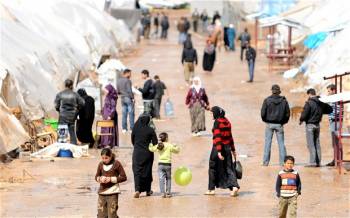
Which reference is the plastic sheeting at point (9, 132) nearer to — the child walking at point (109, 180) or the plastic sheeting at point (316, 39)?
the child walking at point (109, 180)

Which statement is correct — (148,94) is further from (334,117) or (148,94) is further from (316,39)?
(316,39)

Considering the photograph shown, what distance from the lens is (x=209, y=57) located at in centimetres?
4531

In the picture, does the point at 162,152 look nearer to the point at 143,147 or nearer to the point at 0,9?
the point at 143,147

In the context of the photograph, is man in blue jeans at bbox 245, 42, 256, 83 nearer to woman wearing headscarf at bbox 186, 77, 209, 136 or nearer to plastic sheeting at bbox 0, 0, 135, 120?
plastic sheeting at bbox 0, 0, 135, 120

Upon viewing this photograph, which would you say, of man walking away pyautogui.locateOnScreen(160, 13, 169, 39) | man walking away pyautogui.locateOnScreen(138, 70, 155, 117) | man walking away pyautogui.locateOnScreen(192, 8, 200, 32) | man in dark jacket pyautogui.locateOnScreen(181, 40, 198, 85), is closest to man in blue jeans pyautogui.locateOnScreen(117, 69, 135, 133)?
man walking away pyautogui.locateOnScreen(138, 70, 155, 117)

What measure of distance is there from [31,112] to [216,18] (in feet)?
137

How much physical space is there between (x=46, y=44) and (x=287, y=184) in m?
19.6

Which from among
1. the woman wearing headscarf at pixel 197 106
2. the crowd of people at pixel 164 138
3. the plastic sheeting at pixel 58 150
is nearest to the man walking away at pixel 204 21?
the crowd of people at pixel 164 138

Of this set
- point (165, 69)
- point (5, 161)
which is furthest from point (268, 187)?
point (165, 69)

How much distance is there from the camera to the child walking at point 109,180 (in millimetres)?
15523

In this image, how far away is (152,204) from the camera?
18.2 m

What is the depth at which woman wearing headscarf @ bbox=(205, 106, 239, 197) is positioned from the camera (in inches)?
744

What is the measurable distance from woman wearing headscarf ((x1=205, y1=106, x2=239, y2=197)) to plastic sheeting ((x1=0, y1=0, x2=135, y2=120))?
795cm

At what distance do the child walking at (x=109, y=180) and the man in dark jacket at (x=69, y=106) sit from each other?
842 centimetres
